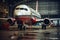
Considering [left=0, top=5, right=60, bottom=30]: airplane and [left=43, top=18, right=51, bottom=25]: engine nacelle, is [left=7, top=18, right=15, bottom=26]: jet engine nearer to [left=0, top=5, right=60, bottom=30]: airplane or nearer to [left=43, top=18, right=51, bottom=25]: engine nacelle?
[left=0, top=5, right=60, bottom=30]: airplane

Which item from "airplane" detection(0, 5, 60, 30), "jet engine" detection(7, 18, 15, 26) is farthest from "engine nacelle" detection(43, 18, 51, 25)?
"jet engine" detection(7, 18, 15, 26)

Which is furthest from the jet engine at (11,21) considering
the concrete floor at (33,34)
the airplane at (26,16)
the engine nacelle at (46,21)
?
the engine nacelle at (46,21)

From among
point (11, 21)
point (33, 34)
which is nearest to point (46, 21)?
point (33, 34)

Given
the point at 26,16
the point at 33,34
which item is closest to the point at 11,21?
the point at 26,16

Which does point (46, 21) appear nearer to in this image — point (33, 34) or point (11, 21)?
point (33, 34)

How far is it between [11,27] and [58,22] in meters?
0.54

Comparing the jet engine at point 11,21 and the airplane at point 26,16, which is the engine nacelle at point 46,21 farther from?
the jet engine at point 11,21

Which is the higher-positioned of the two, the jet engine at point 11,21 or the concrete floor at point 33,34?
the jet engine at point 11,21

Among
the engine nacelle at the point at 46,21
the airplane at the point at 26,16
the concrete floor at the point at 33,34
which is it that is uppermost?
the airplane at the point at 26,16

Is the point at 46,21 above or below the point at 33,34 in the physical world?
above

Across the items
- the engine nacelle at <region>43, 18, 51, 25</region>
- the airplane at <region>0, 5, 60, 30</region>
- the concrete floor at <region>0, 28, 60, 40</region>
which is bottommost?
the concrete floor at <region>0, 28, 60, 40</region>

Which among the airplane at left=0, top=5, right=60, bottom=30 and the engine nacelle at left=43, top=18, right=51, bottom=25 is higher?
the airplane at left=0, top=5, right=60, bottom=30

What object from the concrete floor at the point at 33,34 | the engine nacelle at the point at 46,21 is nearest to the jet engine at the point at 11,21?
the concrete floor at the point at 33,34

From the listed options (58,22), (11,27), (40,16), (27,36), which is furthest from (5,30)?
(58,22)
